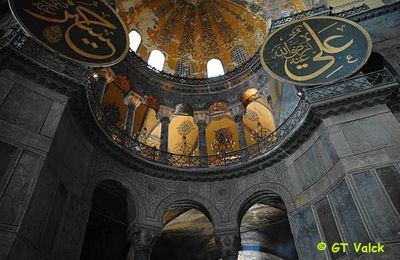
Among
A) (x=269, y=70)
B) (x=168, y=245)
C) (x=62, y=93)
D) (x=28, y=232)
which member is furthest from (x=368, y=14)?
(x=28, y=232)

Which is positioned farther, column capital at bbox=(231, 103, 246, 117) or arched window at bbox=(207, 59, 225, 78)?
arched window at bbox=(207, 59, 225, 78)

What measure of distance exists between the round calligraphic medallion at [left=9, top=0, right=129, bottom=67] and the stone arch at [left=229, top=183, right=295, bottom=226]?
5478 mm

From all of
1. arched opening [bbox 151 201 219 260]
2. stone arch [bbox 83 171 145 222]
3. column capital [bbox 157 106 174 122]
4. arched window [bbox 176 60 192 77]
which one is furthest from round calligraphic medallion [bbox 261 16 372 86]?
arched opening [bbox 151 201 219 260]

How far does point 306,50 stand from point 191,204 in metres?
6.11

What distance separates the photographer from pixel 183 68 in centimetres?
1480

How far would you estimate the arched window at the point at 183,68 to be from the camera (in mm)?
14578

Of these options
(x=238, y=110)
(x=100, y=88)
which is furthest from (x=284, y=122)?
(x=100, y=88)

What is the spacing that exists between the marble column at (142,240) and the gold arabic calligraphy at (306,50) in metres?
6.05

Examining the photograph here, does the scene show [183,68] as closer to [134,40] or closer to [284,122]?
[134,40]

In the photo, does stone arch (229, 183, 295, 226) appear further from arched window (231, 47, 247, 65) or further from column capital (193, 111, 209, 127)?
arched window (231, 47, 247, 65)

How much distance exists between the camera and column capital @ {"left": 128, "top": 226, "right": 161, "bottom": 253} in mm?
8508

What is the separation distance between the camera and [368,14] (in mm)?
11141

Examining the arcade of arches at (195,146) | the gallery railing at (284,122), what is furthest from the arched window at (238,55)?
the gallery railing at (284,122)

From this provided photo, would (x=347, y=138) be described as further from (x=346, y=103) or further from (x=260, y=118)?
(x=260, y=118)
